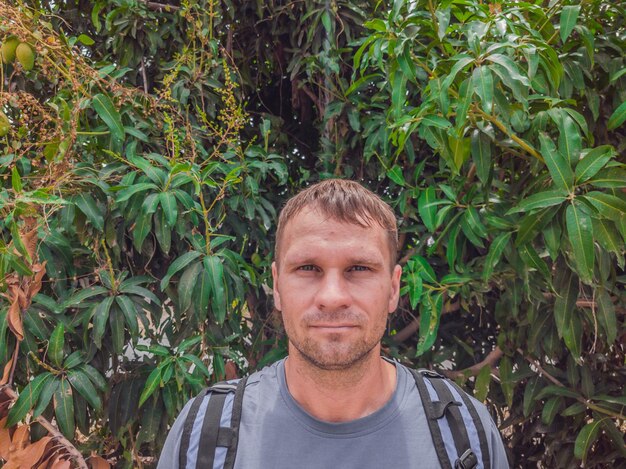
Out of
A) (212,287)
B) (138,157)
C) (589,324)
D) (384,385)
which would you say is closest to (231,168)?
(138,157)

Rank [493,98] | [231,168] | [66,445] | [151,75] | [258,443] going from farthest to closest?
[151,75] → [231,168] → [66,445] → [493,98] → [258,443]

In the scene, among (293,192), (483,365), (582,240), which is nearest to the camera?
(582,240)

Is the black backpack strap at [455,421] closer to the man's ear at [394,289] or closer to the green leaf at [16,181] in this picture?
the man's ear at [394,289]

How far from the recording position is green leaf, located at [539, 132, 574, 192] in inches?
56.4

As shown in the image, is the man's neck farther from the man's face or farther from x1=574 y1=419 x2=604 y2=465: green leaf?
x1=574 y1=419 x2=604 y2=465: green leaf

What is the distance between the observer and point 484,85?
1.41m

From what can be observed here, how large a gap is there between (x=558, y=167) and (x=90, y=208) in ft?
3.96

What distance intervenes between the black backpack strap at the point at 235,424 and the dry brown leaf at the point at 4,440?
826 millimetres

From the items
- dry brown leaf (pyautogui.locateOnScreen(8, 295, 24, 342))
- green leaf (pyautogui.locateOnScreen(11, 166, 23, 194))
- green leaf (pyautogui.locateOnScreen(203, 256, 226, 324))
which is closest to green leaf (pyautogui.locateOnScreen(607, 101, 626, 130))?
green leaf (pyautogui.locateOnScreen(203, 256, 226, 324))

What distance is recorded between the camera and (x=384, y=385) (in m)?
1.20

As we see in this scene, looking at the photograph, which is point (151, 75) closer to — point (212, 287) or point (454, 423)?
point (212, 287)

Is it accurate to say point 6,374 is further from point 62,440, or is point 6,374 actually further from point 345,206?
point 345,206

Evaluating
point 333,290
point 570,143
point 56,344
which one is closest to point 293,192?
point 56,344

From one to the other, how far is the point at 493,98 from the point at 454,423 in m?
0.75
